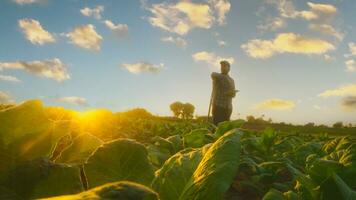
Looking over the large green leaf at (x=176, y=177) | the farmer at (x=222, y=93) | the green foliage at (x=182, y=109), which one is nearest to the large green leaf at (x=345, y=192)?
the large green leaf at (x=176, y=177)

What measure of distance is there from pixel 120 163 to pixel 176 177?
0.25 metres

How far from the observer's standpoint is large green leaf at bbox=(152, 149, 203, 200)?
1.03 metres

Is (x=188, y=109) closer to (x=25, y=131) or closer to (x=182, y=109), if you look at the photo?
(x=182, y=109)

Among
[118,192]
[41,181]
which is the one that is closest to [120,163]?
[41,181]

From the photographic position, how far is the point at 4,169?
77cm

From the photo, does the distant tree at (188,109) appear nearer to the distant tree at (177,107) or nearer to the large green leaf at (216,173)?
the distant tree at (177,107)

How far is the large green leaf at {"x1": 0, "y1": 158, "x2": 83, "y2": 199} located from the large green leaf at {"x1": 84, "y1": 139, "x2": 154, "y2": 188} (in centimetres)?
7

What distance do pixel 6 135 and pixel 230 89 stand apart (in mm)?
16715

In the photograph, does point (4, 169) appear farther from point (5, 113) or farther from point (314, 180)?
point (314, 180)

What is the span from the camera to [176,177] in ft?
3.44

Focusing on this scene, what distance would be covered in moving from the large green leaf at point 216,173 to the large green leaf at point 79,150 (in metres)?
0.23

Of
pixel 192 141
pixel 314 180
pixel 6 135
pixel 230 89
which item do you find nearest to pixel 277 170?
pixel 192 141

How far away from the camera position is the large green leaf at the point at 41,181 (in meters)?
0.74

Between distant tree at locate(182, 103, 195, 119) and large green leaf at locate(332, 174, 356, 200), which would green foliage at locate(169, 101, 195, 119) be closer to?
distant tree at locate(182, 103, 195, 119)
